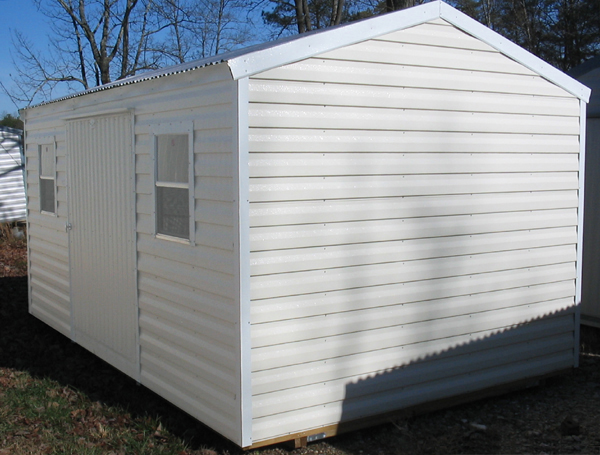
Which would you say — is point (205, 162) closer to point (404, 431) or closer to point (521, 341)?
point (404, 431)

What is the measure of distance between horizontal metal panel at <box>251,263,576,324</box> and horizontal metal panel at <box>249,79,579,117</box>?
143cm

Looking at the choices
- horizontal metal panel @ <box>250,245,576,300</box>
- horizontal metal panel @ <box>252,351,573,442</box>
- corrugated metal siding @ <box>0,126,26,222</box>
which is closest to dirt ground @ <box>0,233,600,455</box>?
horizontal metal panel @ <box>252,351,573,442</box>

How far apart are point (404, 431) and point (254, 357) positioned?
147 centimetres

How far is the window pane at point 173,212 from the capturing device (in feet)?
18.1

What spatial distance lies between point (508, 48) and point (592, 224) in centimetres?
317


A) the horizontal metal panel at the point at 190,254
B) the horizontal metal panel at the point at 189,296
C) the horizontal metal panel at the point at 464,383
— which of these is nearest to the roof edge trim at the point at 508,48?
the horizontal metal panel at the point at 464,383

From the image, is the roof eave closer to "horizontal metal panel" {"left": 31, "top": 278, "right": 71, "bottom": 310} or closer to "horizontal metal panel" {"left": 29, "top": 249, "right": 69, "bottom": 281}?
"horizontal metal panel" {"left": 29, "top": 249, "right": 69, "bottom": 281}

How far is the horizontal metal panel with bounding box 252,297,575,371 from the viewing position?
494 cm

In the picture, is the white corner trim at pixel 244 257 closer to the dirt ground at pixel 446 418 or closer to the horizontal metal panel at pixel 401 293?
the horizontal metal panel at pixel 401 293

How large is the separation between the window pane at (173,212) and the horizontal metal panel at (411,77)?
1.35 m

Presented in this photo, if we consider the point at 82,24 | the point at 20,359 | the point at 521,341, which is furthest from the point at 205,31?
the point at 521,341

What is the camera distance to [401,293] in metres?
5.54

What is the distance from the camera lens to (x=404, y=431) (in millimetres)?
5410

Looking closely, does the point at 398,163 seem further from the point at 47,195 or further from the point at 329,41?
the point at 47,195
